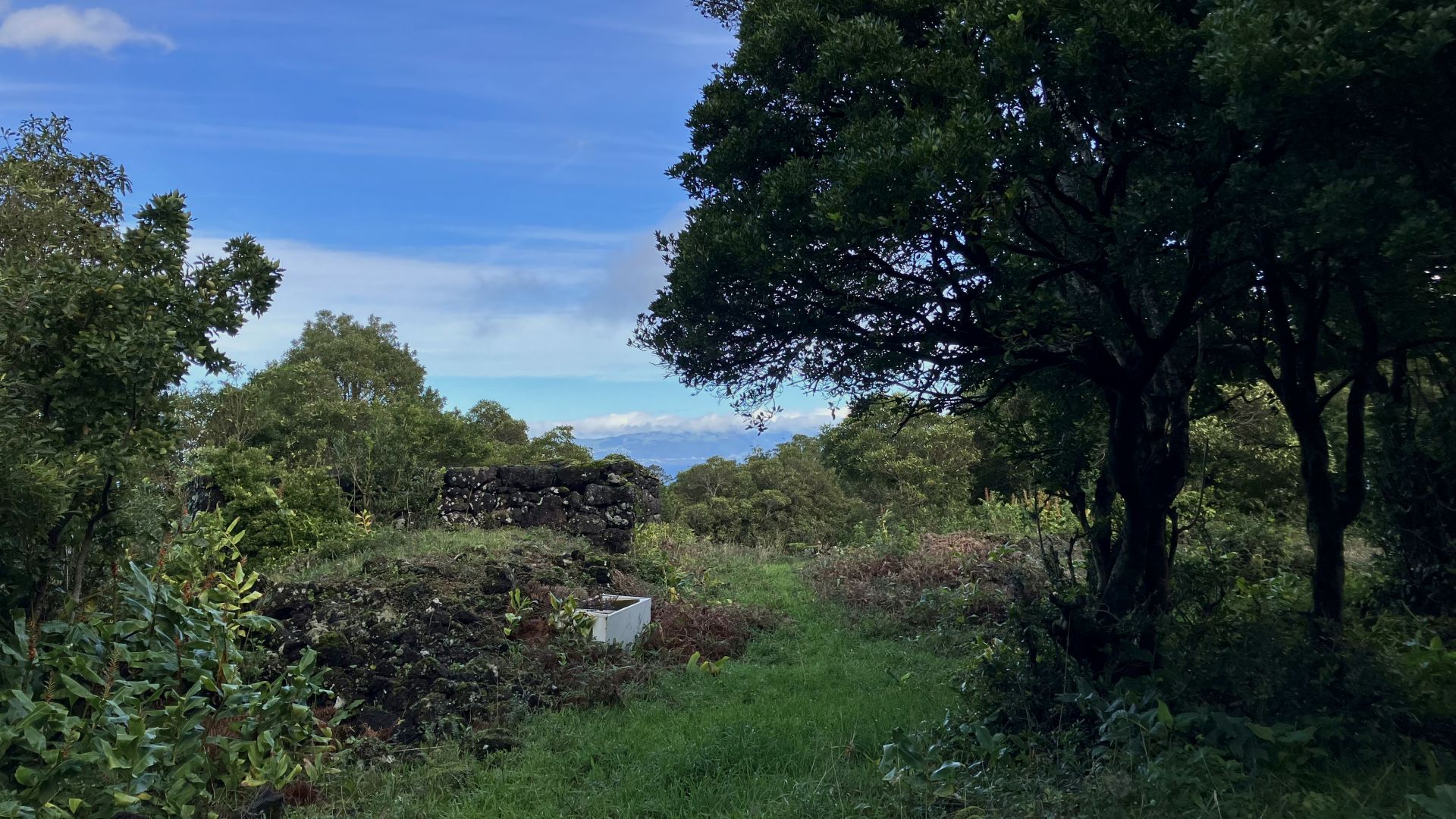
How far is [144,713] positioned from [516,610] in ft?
11.2

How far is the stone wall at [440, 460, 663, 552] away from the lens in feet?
41.1

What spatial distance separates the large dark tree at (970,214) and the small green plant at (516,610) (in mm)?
2641

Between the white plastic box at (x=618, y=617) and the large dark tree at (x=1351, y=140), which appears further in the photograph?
the white plastic box at (x=618, y=617)

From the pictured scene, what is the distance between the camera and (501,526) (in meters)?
12.6

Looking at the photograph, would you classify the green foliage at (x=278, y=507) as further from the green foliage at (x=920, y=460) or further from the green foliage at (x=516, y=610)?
the green foliage at (x=920, y=460)

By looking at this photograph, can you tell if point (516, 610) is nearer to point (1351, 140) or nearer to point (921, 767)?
point (921, 767)

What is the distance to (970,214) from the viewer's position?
432 centimetres

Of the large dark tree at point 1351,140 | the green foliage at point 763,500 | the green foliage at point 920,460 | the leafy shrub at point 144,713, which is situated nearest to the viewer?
the large dark tree at point 1351,140

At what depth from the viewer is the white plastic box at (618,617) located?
7.21 meters

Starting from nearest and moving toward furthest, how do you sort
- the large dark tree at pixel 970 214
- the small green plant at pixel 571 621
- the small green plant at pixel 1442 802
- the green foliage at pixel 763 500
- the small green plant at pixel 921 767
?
the small green plant at pixel 1442 802 < the small green plant at pixel 921 767 < the large dark tree at pixel 970 214 < the small green plant at pixel 571 621 < the green foliage at pixel 763 500

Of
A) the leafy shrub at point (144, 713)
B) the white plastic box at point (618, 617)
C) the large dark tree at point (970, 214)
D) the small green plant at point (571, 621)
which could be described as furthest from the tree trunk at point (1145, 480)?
the leafy shrub at point (144, 713)

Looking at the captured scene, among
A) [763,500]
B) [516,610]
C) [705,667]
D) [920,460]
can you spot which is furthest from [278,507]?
[920,460]

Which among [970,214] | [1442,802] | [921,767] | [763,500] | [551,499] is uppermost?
[970,214]

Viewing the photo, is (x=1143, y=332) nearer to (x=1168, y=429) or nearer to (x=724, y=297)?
(x=1168, y=429)
